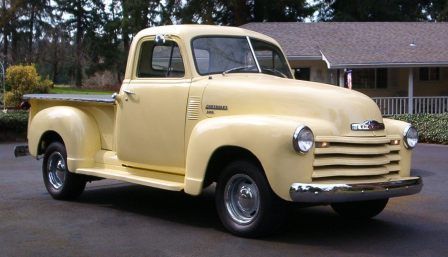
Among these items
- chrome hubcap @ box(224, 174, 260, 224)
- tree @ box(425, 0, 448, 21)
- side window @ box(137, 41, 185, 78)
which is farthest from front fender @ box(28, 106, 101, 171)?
tree @ box(425, 0, 448, 21)

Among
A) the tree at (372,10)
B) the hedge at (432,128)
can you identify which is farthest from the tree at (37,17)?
the hedge at (432,128)

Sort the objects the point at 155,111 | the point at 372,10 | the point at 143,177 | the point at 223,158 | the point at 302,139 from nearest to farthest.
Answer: the point at 302,139 < the point at 223,158 < the point at 155,111 < the point at 143,177 < the point at 372,10

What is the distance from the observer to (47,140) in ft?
32.0

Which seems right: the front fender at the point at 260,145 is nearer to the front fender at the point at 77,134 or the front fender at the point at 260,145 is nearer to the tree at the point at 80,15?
the front fender at the point at 77,134

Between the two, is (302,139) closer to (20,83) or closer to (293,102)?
(293,102)

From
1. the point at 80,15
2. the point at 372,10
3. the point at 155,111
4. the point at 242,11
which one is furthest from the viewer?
the point at 80,15

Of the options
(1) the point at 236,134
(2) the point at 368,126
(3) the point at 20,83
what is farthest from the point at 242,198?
(3) the point at 20,83

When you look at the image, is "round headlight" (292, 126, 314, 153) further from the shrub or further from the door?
the shrub

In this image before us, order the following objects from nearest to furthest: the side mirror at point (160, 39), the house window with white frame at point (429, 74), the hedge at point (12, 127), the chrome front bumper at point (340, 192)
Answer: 1. the chrome front bumper at point (340, 192)
2. the side mirror at point (160, 39)
3. the hedge at point (12, 127)
4. the house window with white frame at point (429, 74)

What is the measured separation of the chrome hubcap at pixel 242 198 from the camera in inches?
264

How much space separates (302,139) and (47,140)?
193 inches

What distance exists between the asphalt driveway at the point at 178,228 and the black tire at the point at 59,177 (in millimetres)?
192

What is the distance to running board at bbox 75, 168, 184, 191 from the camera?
7.50 m

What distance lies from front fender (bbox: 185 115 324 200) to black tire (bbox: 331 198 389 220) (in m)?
1.70
